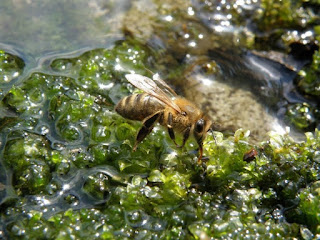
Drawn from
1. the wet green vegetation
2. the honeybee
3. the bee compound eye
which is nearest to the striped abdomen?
the honeybee

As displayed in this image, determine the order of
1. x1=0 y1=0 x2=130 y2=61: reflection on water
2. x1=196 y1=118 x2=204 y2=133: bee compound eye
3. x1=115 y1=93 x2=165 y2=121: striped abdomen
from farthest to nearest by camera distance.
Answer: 1. x1=0 y1=0 x2=130 y2=61: reflection on water
2. x1=115 y1=93 x2=165 y2=121: striped abdomen
3. x1=196 y1=118 x2=204 y2=133: bee compound eye

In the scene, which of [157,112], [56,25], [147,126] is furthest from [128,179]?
[56,25]

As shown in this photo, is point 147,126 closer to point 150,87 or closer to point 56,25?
point 150,87

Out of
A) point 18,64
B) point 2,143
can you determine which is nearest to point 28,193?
point 2,143

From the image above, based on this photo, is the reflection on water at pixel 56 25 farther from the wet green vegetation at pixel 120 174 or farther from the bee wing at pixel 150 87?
the bee wing at pixel 150 87

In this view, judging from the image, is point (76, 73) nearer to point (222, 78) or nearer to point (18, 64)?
point (18, 64)

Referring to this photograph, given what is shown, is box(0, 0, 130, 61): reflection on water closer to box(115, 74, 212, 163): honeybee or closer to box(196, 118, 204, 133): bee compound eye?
box(115, 74, 212, 163): honeybee

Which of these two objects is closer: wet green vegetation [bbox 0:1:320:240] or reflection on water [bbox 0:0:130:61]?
wet green vegetation [bbox 0:1:320:240]

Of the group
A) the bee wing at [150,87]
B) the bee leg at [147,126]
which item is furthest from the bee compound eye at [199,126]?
the bee leg at [147,126]
